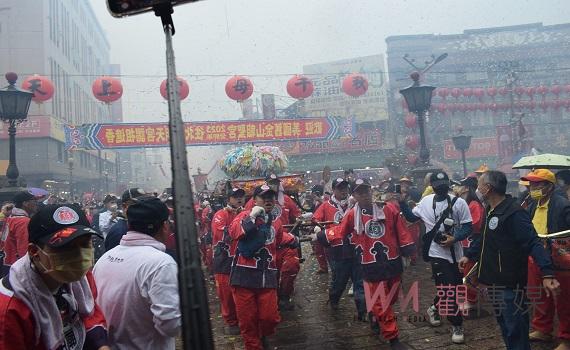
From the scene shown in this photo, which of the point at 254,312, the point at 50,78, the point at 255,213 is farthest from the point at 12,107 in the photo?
the point at 50,78

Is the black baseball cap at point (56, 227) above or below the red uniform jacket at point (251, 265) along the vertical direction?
above

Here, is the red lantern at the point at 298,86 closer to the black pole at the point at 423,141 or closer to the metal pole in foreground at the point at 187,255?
the black pole at the point at 423,141

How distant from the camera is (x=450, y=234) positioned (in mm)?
5352

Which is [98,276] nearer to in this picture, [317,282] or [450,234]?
[450,234]

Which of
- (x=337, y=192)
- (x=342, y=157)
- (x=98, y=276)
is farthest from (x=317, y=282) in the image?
(x=342, y=157)

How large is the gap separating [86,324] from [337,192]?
18.5 feet

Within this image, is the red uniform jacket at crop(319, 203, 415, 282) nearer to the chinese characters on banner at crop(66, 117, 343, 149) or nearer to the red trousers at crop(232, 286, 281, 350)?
the red trousers at crop(232, 286, 281, 350)

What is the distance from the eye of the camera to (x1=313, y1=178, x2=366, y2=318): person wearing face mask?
6.13 m

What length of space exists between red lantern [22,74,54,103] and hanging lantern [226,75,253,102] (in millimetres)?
5958

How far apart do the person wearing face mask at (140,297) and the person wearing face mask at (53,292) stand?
21 cm

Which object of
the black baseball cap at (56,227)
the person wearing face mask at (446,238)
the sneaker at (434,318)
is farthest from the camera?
the sneaker at (434,318)

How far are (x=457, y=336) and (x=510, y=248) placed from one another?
1557 mm

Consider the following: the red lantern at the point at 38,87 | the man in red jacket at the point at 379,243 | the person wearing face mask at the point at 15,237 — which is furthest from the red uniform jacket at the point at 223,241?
the red lantern at the point at 38,87

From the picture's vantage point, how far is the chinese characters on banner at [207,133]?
18.7 metres
